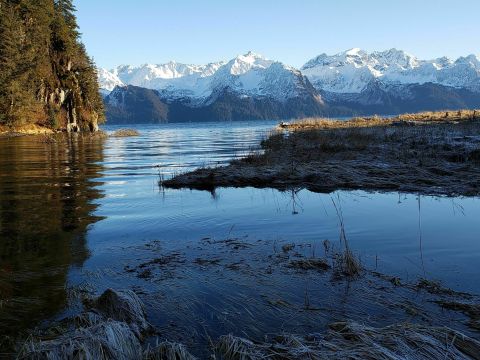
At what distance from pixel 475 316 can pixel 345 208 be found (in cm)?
754

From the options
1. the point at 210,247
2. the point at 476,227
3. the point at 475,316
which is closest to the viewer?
the point at 475,316

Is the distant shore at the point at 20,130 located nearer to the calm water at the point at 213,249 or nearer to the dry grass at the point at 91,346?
the calm water at the point at 213,249

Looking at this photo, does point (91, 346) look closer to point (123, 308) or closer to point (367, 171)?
point (123, 308)

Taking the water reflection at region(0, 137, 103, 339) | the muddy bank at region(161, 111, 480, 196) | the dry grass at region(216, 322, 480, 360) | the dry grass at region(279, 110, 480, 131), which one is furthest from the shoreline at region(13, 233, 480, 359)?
the dry grass at region(279, 110, 480, 131)

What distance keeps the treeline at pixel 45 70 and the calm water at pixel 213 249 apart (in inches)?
2795

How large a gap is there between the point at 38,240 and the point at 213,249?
445cm

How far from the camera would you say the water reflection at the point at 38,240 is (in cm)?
629

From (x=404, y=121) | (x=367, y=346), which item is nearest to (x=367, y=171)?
(x=367, y=346)

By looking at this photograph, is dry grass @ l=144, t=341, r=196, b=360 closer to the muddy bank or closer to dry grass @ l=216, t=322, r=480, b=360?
dry grass @ l=216, t=322, r=480, b=360

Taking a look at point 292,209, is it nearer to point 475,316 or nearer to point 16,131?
point 475,316

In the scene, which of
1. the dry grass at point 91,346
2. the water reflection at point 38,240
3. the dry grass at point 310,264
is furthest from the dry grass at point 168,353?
the dry grass at point 310,264

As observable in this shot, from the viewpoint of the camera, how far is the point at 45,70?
323 ft

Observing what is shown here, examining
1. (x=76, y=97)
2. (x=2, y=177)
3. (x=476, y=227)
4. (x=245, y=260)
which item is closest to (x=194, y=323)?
(x=245, y=260)

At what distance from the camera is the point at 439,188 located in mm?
15438
